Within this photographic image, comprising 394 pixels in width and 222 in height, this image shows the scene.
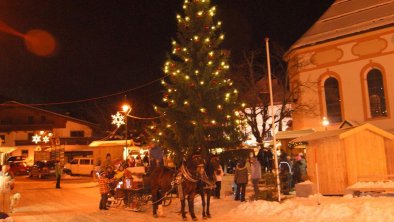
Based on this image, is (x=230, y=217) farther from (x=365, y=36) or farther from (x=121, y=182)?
(x=365, y=36)

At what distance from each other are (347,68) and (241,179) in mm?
15853

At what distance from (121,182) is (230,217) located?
5.38 meters

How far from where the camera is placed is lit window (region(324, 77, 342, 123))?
1200 inches

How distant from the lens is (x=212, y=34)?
22312mm

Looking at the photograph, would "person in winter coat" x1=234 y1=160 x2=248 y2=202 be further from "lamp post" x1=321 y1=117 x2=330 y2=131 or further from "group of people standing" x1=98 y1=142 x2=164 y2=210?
"lamp post" x1=321 y1=117 x2=330 y2=131

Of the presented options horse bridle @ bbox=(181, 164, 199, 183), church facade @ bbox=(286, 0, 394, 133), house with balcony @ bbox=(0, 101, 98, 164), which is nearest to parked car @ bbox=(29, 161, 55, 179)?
house with balcony @ bbox=(0, 101, 98, 164)

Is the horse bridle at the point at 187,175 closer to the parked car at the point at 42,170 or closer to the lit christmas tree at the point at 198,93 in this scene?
the lit christmas tree at the point at 198,93

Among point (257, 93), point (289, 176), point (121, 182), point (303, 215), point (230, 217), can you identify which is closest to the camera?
point (303, 215)

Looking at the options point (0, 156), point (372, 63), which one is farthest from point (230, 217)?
point (0, 156)

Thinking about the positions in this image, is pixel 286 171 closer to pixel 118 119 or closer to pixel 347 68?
pixel 347 68

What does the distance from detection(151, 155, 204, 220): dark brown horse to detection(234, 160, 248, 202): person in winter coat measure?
13.6ft

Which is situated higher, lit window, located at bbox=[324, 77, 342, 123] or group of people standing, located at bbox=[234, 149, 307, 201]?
lit window, located at bbox=[324, 77, 342, 123]

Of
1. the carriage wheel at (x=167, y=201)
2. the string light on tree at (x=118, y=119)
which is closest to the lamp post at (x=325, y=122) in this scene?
the carriage wheel at (x=167, y=201)

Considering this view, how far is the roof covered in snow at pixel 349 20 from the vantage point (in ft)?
94.8
